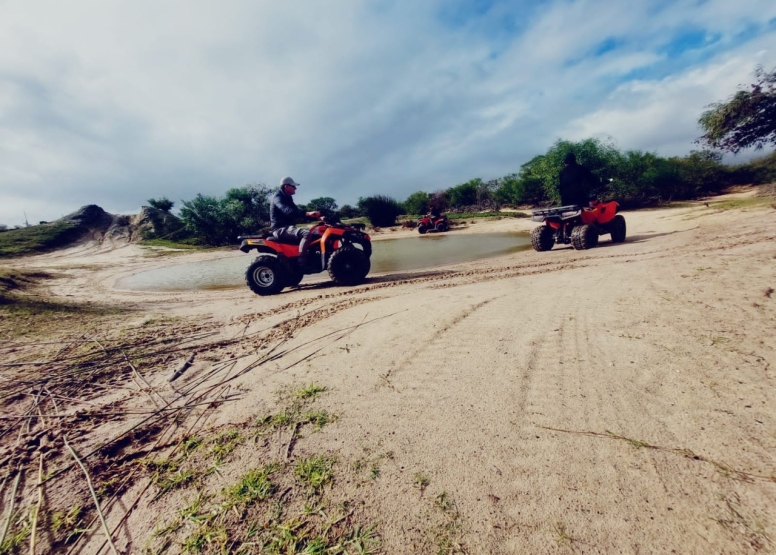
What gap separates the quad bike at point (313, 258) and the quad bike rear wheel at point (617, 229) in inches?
282

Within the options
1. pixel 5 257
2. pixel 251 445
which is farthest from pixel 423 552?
pixel 5 257

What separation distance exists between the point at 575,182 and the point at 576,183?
0.14ft

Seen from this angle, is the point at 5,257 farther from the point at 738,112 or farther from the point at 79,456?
the point at 738,112

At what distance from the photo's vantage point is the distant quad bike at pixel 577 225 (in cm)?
870

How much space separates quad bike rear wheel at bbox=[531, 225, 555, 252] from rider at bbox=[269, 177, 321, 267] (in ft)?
21.0

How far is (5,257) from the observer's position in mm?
19156

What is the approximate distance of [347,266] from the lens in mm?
7027

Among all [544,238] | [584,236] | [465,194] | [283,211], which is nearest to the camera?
[283,211]

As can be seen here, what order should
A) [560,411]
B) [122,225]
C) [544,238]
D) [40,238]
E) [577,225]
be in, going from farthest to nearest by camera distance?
[122,225], [40,238], [544,238], [577,225], [560,411]

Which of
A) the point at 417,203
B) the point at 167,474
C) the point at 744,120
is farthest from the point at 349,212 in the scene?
the point at 167,474

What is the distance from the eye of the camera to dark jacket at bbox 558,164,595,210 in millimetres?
8922

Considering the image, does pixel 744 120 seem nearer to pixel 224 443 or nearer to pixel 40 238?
pixel 224 443

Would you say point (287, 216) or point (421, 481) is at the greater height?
point (287, 216)

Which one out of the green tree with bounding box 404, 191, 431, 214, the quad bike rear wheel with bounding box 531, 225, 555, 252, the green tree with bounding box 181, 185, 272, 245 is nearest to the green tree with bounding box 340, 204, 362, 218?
the green tree with bounding box 404, 191, 431, 214
